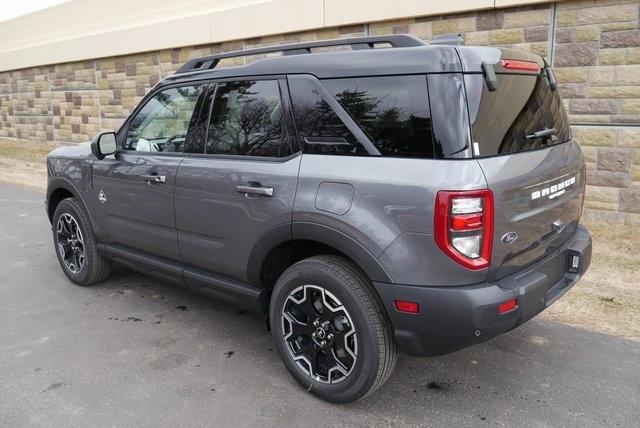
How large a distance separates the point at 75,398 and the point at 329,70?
2.29 meters

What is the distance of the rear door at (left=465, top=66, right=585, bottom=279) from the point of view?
2555 millimetres

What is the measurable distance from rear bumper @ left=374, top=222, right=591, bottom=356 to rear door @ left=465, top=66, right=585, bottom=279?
0.33ft

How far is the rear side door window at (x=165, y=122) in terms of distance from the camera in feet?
12.3

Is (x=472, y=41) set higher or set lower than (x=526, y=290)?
higher

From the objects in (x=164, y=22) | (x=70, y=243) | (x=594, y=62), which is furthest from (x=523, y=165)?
(x=164, y=22)

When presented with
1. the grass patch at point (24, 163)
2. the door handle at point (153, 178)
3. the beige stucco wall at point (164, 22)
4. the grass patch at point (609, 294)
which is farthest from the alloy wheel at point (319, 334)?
the grass patch at point (24, 163)

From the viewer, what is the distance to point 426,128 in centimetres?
258

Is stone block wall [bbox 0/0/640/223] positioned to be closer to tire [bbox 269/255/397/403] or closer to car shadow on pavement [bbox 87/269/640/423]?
car shadow on pavement [bbox 87/269/640/423]

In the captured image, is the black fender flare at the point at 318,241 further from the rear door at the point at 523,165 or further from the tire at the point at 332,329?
the rear door at the point at 523,165

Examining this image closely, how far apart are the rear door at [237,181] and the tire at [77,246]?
1312mm

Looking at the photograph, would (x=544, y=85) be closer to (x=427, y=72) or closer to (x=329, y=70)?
(x=427, y=72)

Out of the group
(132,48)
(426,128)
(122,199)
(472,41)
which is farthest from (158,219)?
(132,48)

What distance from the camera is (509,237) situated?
260cm

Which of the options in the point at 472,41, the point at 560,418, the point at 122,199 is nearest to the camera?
the point at 560,418
